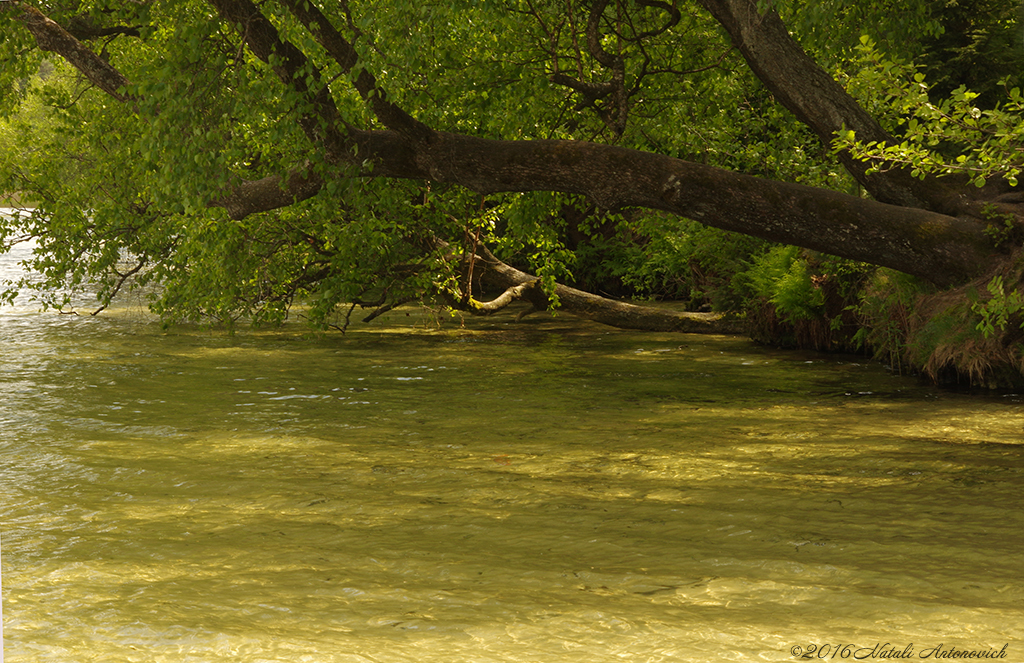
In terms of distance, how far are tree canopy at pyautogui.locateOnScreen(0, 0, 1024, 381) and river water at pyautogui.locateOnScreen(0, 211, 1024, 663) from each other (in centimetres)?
208

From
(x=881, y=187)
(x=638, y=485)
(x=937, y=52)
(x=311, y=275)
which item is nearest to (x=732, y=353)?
(x=881, y=187)

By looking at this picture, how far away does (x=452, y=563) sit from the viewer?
5590 millimetres

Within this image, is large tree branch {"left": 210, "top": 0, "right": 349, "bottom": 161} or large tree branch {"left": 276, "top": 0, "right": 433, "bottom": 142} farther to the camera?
large tree branch {"left": 276, "top": 0, "right": 433, "bottom": 142}

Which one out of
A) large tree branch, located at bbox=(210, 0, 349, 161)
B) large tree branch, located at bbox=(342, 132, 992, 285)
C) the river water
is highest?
large tree branch, located at bbox=(210, 0, 349, 161)

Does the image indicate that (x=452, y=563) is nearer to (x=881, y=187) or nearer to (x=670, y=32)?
(x=881, y=187)

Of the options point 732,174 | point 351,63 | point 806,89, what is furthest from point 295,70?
point 806,89

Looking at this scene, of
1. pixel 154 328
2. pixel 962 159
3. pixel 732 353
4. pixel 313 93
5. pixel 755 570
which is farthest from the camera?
pixel 154 328

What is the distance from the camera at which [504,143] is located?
11008mm

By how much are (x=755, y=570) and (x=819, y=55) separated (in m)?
10.1

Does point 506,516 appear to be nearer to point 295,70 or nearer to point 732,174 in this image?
point 295,70

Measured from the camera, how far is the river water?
14.8 feet

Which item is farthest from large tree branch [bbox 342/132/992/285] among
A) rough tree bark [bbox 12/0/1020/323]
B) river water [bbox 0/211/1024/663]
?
river water [bbox 0/211/1024/663]

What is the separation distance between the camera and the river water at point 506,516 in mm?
4520

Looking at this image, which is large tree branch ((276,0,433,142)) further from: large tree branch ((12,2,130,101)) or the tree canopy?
large tree branch ((12,2,130,101))
